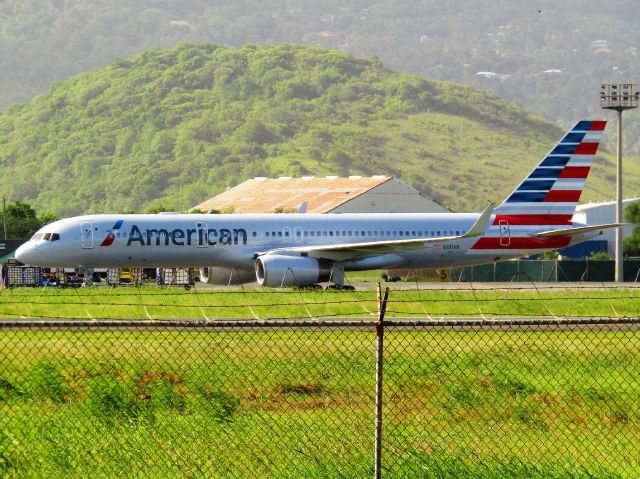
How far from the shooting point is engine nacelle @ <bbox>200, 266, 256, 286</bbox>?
5075 centimetres

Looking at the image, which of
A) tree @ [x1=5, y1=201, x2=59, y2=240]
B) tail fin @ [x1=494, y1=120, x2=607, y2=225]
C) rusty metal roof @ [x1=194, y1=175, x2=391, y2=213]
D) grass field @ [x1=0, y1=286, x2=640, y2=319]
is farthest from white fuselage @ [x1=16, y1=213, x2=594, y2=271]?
tree @ [x1=5, y1=201, x2=59, y2=240]

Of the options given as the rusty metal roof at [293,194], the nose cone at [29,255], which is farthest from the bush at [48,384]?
the rusty metal roof at [293,194]

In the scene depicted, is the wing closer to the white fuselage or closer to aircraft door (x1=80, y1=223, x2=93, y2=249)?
the white fuselage

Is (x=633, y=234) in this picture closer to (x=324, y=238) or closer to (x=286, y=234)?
(x=324, y=238)

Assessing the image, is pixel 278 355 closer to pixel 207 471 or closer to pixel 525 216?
pixel 207 471

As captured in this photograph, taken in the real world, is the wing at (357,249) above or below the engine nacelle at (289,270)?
above

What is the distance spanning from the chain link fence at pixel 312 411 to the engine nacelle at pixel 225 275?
2803 cm

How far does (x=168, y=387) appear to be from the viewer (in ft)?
59.5

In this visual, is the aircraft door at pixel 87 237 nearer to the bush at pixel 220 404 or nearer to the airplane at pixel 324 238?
the airplane at pixel 324 238

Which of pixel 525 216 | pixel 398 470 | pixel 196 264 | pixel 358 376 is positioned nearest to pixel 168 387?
pixel 358 376

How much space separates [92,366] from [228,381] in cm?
243

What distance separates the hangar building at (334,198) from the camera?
95562 millimetres

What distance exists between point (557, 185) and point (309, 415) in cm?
3872

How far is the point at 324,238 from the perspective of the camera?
51156mm
